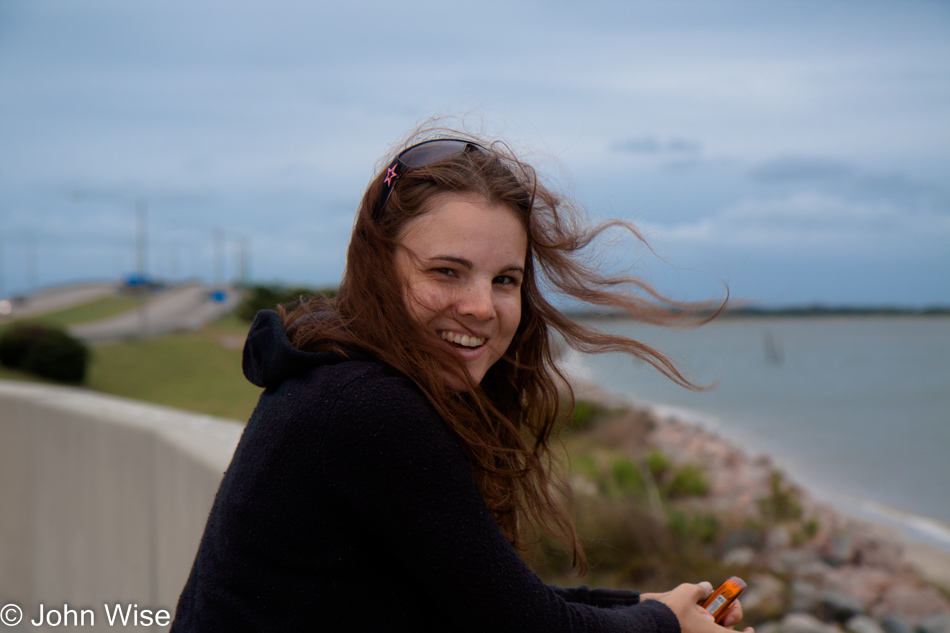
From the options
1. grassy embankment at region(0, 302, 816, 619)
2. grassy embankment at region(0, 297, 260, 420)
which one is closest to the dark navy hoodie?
grassy embankment at region(0, 302, 816, 619)

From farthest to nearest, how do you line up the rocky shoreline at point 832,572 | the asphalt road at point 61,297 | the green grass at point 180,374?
the asphalt road at point 61,297
the green grass at point 180,374
the rocky shoreline at point 832,572

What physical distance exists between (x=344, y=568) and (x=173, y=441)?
1748 millimetres

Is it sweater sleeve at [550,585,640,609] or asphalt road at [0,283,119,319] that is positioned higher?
sweater sleeve at [550,585,640,609]

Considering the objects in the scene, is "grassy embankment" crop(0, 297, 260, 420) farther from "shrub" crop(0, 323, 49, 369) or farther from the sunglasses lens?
the sunglasses lens

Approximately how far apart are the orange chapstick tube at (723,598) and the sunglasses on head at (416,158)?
112cm

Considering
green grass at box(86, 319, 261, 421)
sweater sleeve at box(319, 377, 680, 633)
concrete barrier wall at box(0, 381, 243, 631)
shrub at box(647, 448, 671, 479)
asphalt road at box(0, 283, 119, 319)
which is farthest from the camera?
asphalt road at box(0, 283, 119, 319)

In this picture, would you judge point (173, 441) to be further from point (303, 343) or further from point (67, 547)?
Answer: point (303, 343)

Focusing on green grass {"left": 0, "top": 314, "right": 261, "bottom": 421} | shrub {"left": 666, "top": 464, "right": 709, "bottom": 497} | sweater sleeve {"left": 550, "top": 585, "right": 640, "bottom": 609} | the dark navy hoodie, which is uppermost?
the dark navy hoodie

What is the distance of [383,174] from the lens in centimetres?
193

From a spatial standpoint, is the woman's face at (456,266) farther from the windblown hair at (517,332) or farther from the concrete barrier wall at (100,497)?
the concrete barrier wall at (100,497)

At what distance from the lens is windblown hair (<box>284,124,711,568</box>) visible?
171cm

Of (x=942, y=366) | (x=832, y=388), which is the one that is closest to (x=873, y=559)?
(x=832, y=388)

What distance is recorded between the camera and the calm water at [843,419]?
15.1 m

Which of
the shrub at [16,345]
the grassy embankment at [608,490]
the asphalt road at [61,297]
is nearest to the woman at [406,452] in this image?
the grassy embankment at [608,490]
